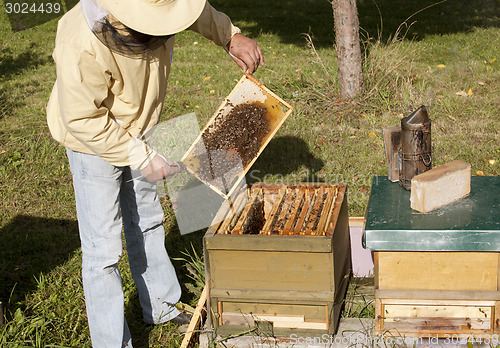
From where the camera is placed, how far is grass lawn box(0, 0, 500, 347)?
3.36 meters

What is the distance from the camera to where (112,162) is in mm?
2420

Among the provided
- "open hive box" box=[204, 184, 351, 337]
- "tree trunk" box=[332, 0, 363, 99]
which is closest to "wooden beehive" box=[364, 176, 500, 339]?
"open hive box" box=[204, 184, 351, 337]

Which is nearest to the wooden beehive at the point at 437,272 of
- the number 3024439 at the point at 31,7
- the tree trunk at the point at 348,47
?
the tree trunk at the point at 348,47

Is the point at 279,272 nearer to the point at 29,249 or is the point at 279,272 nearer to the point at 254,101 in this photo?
the point at 254,101

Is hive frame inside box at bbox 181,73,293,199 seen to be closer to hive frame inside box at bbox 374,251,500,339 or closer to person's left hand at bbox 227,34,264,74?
person's left hand at bbox 227,34,264,74

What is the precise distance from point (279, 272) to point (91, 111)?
1023mm

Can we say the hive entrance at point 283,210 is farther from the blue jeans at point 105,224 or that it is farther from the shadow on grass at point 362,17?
the shadow on grass at point 362,17

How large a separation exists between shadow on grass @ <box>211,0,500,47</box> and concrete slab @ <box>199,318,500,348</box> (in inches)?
259

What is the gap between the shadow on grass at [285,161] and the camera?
4.55m

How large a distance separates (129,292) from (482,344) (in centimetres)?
197

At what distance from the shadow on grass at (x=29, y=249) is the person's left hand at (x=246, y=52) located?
186cm

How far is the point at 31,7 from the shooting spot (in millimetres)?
10977

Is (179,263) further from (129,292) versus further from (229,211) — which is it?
(229,211)

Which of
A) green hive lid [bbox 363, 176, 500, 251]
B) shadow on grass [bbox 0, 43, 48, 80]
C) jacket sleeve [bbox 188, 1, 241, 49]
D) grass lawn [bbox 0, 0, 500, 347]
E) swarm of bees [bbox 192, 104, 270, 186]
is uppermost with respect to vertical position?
jacket sleeve [bbox 188, 1, 241, 49]
